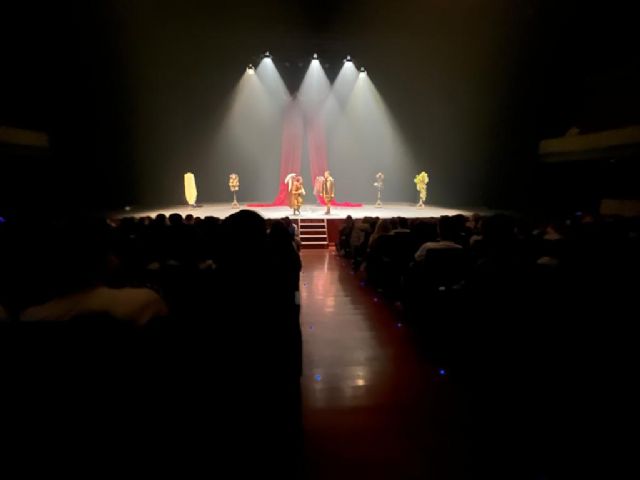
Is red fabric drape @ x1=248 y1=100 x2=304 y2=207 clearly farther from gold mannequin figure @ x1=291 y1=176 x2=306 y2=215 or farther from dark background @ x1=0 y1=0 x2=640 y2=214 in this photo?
gold mannequin figure @ x1=291 y1=176 x2=306 y2=215

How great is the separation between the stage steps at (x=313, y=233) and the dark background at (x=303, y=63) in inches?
183

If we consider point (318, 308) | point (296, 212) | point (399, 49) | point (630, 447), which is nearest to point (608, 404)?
point (630, 447)

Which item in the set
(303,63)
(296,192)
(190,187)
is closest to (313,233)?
(296,192)

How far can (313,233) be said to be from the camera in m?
8.16

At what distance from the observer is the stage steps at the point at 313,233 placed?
7.91 metres

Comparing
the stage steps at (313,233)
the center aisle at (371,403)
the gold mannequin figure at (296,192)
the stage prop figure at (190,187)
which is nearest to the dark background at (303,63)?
the stage prop figure at (190,187)

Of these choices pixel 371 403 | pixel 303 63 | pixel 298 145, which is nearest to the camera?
pixel 371 403

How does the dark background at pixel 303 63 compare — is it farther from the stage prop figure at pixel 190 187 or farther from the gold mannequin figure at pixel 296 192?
the gold mannequin figure at pixel 296 192

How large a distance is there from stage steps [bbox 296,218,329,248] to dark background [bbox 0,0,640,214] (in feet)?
15.3

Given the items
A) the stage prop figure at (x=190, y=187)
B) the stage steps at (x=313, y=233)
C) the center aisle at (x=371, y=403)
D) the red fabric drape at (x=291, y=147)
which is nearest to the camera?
the center aisle at (x=371, y=403)

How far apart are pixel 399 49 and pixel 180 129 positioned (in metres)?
6.72

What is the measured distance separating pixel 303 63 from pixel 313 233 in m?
6.76


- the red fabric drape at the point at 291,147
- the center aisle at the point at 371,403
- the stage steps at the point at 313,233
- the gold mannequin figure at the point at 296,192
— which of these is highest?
the red fabric drape at the point at 291,147

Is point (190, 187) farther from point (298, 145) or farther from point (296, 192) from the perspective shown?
point (298, 145)
